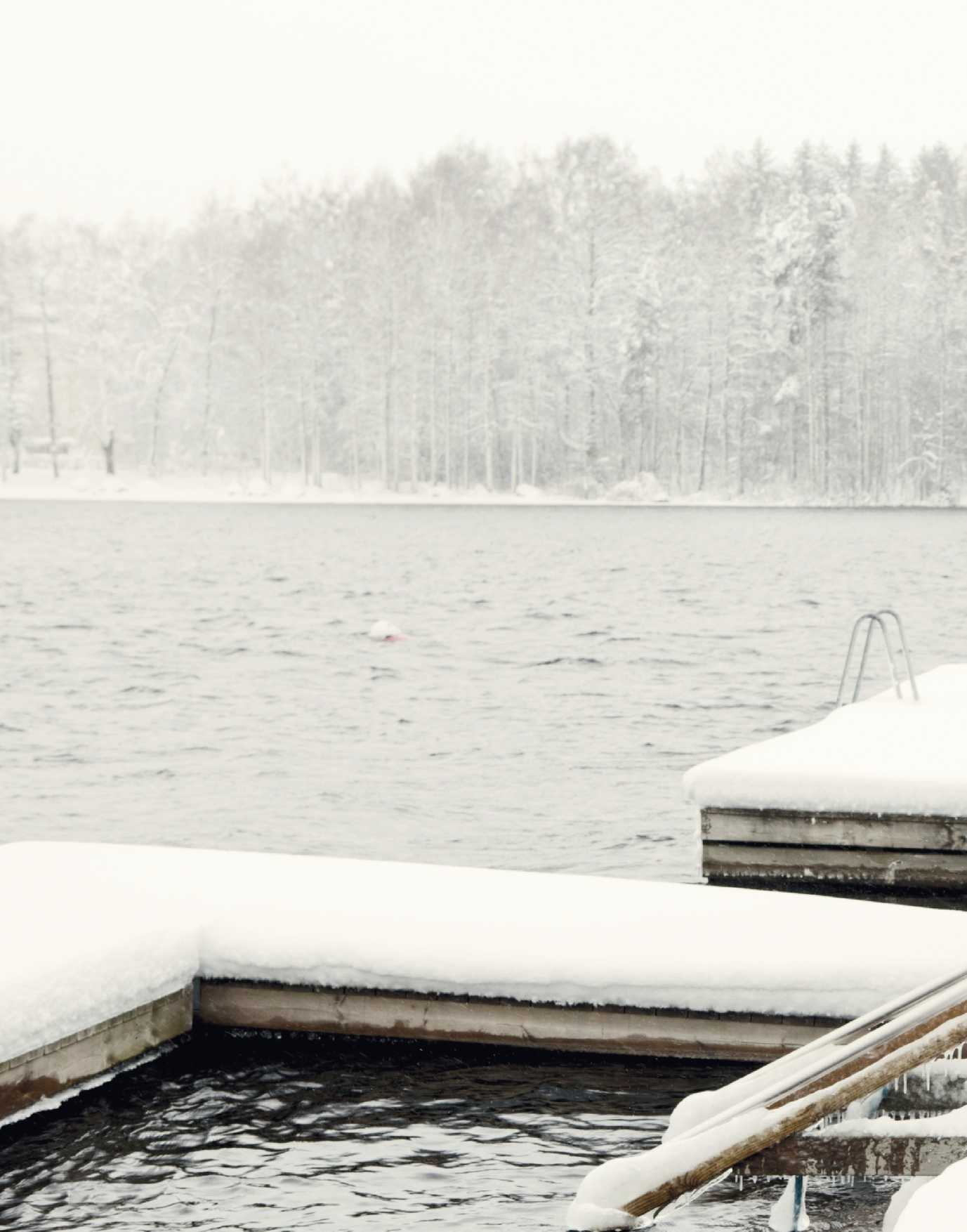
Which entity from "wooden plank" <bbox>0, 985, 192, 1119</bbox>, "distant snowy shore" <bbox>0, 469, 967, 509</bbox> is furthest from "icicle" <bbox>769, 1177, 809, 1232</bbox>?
"distant snowy shore" <bbox>0, 469, 967, 509</bbox>

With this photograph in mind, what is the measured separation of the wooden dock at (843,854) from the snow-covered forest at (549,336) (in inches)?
2257

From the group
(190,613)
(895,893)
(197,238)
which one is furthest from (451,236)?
(895,893)

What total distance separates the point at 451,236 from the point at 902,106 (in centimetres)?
12616

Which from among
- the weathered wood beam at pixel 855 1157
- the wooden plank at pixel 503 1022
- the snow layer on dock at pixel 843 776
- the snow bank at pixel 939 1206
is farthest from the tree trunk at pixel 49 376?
the snow bank at pixel 939 1206

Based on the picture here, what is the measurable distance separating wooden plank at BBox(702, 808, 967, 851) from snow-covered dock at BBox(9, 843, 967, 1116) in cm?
175

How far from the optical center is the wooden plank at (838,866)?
8.85m

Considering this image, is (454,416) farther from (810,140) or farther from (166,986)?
(166,986)

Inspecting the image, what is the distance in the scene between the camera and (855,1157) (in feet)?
15.4

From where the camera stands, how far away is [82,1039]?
6.20 metres

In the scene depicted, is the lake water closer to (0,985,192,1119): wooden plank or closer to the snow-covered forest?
(0,985,192,1119): wooden plank

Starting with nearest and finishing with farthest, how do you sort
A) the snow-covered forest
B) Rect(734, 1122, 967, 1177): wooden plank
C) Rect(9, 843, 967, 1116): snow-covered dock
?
Rect(734, 1122, 967, 1177): wooden plank, Rect(9, 843, 967, 1116): snow-covered dock, the snow-covered forest

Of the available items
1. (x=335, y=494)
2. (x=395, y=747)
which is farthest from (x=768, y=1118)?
(x=335, y=494)

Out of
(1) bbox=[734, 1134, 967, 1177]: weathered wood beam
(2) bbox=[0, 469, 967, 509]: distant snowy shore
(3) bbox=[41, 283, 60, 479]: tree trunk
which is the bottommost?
(1) bbox=[734, 1134, 967, 1177]: weathered wood beam

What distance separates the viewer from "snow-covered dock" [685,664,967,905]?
888 centimetres
